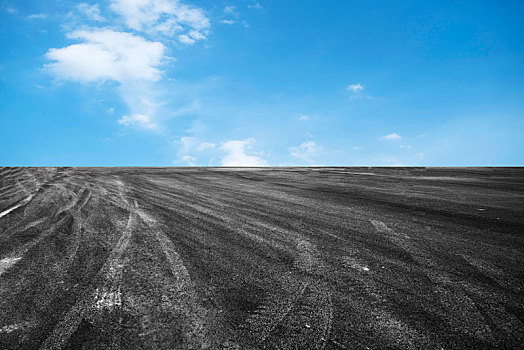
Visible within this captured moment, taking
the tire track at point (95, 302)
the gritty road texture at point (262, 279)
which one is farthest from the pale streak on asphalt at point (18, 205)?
the tire track at point (95, 302)

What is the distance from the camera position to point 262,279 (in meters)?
2.78

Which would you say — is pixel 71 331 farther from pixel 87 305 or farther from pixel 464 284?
pixel 464 284

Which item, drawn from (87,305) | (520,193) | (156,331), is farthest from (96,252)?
(520,193)

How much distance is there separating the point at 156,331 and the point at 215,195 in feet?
18.2

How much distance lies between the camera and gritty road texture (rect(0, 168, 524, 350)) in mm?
2004

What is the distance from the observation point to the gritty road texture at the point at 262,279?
2.00 m

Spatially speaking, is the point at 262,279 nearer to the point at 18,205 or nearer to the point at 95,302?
the point at 95,302

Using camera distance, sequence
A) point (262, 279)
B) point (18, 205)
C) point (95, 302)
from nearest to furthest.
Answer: point (95, 302)
point (262, 279)
point (18, 205)

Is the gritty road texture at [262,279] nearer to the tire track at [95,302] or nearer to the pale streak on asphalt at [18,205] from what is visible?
the tire track at [95,302]

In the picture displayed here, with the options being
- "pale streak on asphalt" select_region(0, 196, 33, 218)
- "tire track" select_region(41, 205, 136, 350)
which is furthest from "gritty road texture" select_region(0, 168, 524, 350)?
"pale streak on asphalt" select_region(0, 196, 33, 218)

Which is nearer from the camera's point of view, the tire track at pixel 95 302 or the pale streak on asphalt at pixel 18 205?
the tire track at pixel 95 302


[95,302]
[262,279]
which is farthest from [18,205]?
[262,279]

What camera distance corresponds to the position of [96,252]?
3502mm

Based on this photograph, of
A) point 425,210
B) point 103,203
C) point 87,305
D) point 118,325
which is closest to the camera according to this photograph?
point 118,325
